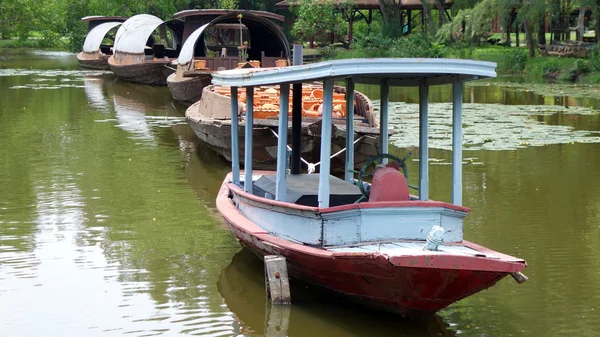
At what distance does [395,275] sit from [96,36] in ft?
118

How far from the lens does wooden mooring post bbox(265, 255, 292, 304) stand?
25.3 ft

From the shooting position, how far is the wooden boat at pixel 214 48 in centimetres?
2408

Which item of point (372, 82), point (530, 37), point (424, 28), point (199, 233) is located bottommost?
point (199, 233)

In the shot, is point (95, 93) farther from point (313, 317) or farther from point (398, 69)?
point (398, 69)

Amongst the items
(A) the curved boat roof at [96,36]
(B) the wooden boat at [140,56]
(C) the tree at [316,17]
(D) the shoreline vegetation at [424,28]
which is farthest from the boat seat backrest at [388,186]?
(C) the tree at [316,17]

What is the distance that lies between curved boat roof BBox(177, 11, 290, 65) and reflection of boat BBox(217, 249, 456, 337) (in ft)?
56.5

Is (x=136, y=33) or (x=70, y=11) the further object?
(x=70, y=11)

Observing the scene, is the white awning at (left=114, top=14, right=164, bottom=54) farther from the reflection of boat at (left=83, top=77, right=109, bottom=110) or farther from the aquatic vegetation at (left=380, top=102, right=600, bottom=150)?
the aquatic vegetation at (left=380, top=102, right=600, bottom=150)

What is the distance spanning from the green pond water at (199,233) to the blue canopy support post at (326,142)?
101cm

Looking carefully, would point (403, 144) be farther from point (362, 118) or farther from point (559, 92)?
point (559, 92)

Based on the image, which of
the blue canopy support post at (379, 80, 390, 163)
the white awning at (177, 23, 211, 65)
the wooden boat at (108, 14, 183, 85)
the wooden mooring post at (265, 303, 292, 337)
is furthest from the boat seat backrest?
the wooden boat at (108, 14, 183, 85)

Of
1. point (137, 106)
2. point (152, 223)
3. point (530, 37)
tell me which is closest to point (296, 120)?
point (152, 223)

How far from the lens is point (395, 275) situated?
6.68 meters

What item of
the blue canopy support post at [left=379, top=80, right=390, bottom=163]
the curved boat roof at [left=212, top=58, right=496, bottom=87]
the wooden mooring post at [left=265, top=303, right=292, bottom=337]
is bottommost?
the wooden mooring post at [left=265, top=303, right=292, bottom=337]
